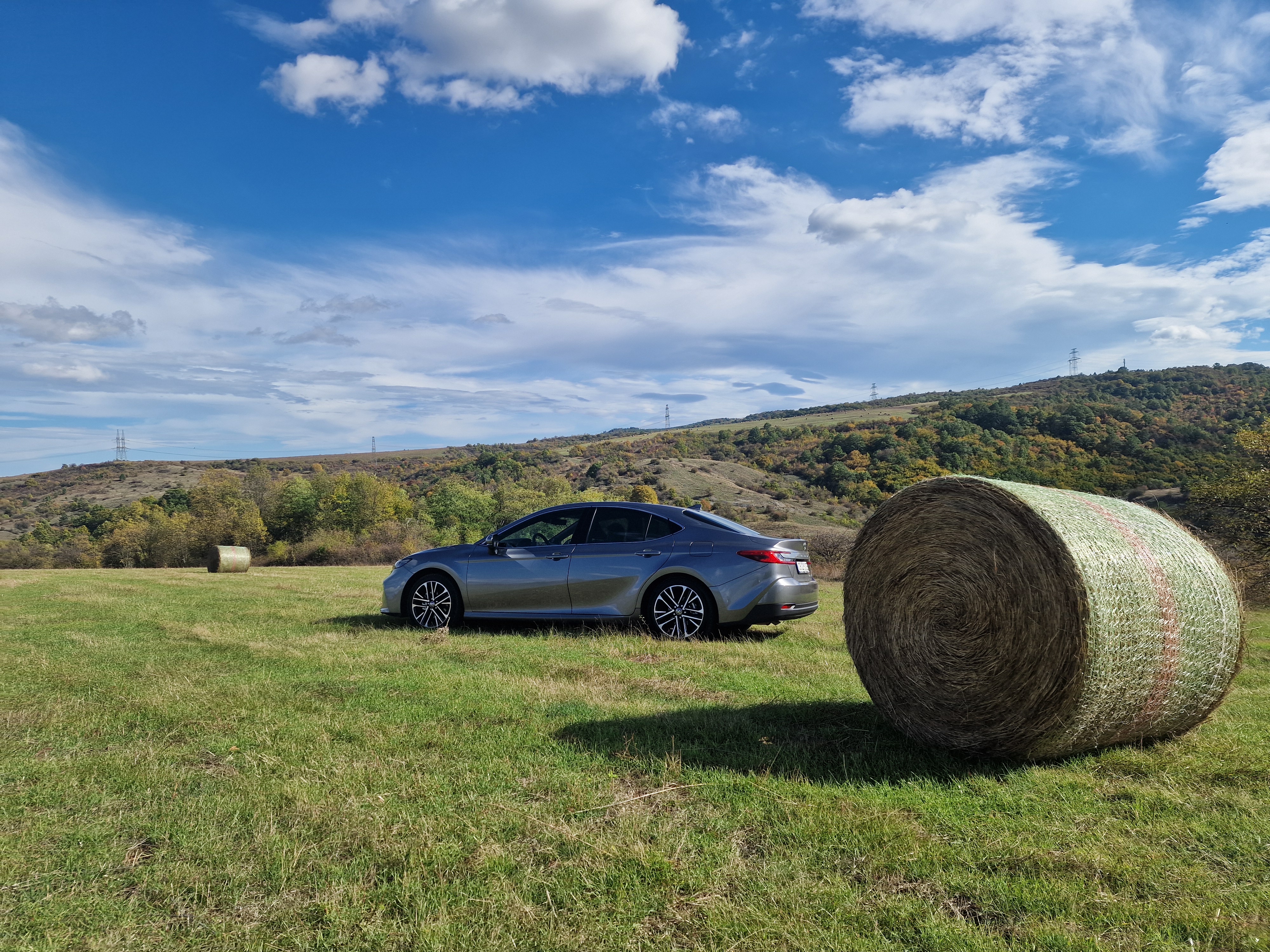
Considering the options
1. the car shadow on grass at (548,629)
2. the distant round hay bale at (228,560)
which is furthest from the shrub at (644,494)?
the car shadow on grass at (548,629)

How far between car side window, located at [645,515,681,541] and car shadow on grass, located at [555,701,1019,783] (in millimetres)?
3591

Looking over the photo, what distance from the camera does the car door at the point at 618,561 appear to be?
29.5ft

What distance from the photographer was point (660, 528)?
9172mm

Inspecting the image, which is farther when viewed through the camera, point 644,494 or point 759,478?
point 759,478

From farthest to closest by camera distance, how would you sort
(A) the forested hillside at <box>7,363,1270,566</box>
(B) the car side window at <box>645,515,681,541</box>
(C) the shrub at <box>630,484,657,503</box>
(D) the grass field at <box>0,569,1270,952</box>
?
1. (C) the shrub at <box>630,484,657,503</box>
2. (A) the forested hillside at <box>7,363,1270,566</box>
3. (B) the car side window at <box>645,515,681,541</box>
4. (D) the grass field at <box>0,569,1270,952</box>

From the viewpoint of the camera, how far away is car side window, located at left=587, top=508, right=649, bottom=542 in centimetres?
924

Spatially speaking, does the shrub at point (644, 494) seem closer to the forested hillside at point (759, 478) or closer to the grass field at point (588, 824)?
the forested hillside at point (759, 478)

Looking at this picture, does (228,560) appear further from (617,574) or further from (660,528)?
(660,528)

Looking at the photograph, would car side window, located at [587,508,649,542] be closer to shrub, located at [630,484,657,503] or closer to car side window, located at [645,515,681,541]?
car side window, located at [645,515,681,541]

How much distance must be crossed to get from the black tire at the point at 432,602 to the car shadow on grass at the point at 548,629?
0.15 meters

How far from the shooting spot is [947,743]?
4719 mm

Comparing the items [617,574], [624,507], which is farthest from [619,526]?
[617,574]

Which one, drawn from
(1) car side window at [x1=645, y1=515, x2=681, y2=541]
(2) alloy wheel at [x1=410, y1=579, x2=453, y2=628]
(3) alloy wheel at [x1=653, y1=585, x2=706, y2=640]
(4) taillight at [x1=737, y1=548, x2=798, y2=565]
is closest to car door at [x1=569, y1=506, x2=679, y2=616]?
(1) car side window at [x1=645, y1=515, x2=681, y2=541]

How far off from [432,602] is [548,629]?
1485 millimetres
